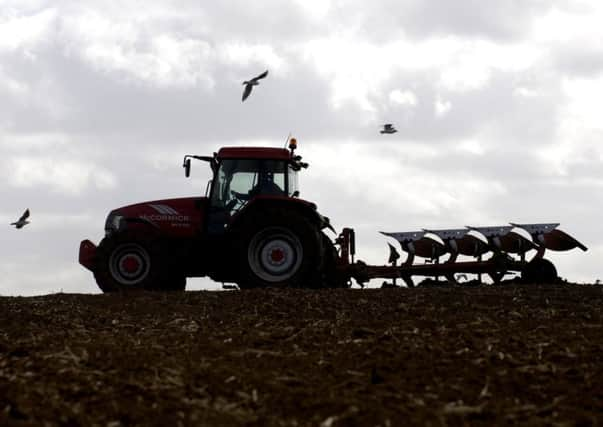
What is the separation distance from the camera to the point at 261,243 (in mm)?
15516

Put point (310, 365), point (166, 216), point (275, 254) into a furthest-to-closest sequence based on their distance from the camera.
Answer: point (166, 216)
point (275, 254)
point (310, 365)

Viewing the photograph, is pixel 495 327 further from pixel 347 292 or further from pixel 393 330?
pixel 347 292

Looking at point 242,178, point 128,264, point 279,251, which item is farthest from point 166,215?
point 279,251

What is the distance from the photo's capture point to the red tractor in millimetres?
15414

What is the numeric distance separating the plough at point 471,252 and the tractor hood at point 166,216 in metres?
2.79

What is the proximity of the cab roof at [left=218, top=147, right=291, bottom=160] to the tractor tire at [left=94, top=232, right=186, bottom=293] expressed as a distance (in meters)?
2.08

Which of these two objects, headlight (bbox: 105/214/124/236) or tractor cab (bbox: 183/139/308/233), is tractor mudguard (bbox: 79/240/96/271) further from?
tractor cab (bbox: 183/139/308/233)

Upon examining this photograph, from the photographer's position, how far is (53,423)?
252 inches

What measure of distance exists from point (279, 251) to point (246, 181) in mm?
1498

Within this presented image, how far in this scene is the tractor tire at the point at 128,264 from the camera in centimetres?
1616

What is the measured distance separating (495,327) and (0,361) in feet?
17.9

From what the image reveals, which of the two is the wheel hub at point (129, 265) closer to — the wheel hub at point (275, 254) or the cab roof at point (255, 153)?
the wheel hub at point (275, 254)

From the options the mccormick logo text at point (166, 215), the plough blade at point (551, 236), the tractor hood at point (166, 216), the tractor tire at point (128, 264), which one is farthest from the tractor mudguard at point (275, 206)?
the plough blade at point (551, 236)

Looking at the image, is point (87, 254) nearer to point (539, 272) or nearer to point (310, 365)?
point (539, 272)
